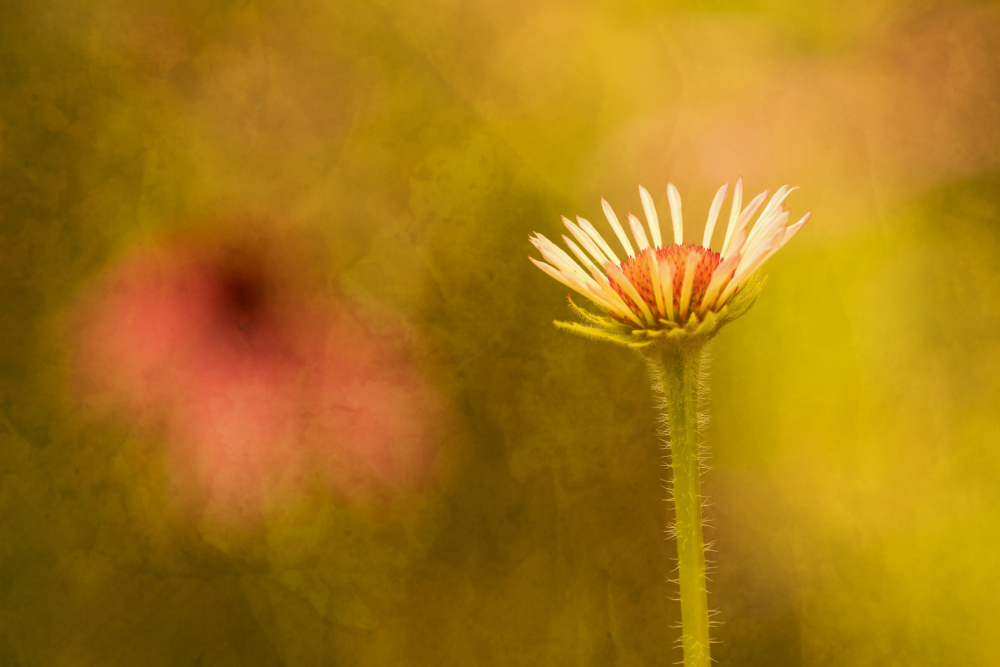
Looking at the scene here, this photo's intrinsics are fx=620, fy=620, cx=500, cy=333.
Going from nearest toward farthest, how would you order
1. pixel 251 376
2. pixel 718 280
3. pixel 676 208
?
pixel 718 280 → pixel 676 208 → pixel 251 376

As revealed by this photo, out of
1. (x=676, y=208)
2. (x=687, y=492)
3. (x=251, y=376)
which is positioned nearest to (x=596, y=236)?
(x=676, y=208)

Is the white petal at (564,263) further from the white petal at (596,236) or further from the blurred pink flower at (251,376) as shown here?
the blurred pink flower at (251,376)

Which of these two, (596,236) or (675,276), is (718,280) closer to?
(675,276)

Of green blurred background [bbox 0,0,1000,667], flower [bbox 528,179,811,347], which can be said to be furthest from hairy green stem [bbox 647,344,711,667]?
green blurred background [bbox 0,0,1000,667]

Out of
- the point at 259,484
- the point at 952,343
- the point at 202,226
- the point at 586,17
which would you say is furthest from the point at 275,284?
the point at 952,343

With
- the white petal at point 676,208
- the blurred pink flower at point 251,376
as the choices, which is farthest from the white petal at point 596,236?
the blurred pink flower at point 251,376
